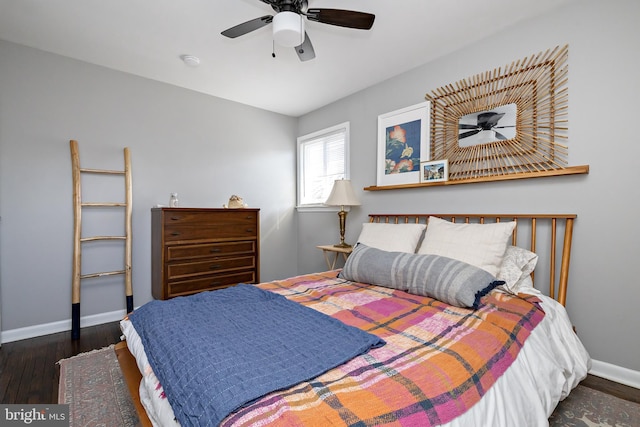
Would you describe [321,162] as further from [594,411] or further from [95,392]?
[594,411]

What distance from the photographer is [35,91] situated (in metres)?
2.56

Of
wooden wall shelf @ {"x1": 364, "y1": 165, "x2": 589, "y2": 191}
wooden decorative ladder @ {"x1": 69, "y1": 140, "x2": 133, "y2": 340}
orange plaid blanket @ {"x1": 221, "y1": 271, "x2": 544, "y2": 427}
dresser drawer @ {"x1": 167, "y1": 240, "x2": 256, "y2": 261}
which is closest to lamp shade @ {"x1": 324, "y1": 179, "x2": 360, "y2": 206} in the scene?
wooden wall shelf @ {"x1": 364, "y1": 165, "x2": 589, "y2": 191}

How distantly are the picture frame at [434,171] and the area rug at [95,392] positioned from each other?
8.66 ft

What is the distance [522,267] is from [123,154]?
3.65 meters

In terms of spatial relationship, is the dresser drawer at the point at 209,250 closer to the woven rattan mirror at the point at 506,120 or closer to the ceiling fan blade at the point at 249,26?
the ceiling fan blade at the point at 249,26

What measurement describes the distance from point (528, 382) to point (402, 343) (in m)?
0.51

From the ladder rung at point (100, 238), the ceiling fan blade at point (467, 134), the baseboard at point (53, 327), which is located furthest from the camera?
the ladder rung at point (100, 238)

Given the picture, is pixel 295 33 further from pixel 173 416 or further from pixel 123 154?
pixel 123 154

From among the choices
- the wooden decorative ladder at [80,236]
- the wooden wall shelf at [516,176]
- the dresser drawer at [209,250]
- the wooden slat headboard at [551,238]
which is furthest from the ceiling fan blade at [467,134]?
the wooden decorative ladder at [80,236]

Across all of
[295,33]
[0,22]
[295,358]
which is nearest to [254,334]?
[295,358]

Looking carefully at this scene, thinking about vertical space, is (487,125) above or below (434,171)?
A: above

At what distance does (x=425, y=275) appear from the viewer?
1.74m

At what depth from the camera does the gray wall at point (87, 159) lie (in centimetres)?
248

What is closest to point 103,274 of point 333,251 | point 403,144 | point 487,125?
point 333,251
